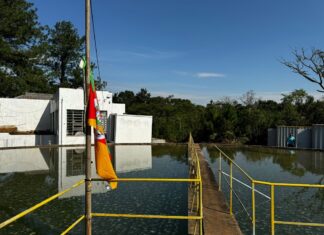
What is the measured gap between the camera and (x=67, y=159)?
18.4 metres

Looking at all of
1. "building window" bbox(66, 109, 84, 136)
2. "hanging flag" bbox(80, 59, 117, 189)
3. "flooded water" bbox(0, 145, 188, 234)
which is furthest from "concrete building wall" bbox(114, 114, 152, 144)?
"hanging flag" bbox(80, 59, 117, 189)

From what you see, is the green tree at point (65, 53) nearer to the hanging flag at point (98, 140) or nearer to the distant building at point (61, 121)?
the distant building at point (61, 121)

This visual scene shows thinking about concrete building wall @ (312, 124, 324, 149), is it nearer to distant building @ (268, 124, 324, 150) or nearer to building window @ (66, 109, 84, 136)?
distant building @ (268, 124, 324, 150)

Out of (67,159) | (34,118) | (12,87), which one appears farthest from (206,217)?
A: (12,87)

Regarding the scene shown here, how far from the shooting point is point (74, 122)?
25.7m

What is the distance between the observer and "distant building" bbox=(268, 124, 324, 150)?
23.8 m

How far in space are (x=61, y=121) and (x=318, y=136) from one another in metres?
17.6

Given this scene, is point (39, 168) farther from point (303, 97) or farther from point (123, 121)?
point (303, 97)

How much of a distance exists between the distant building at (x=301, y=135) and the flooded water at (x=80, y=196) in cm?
Answer: 1084

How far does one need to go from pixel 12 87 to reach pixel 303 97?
34.8 meters

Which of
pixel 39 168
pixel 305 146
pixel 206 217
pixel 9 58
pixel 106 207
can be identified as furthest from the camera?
pixel 9 58

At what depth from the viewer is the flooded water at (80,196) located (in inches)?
281

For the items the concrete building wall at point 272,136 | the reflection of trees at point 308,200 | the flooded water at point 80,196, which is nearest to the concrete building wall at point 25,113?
the flooded water at point 80,196

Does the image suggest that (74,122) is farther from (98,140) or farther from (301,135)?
(98,140)
